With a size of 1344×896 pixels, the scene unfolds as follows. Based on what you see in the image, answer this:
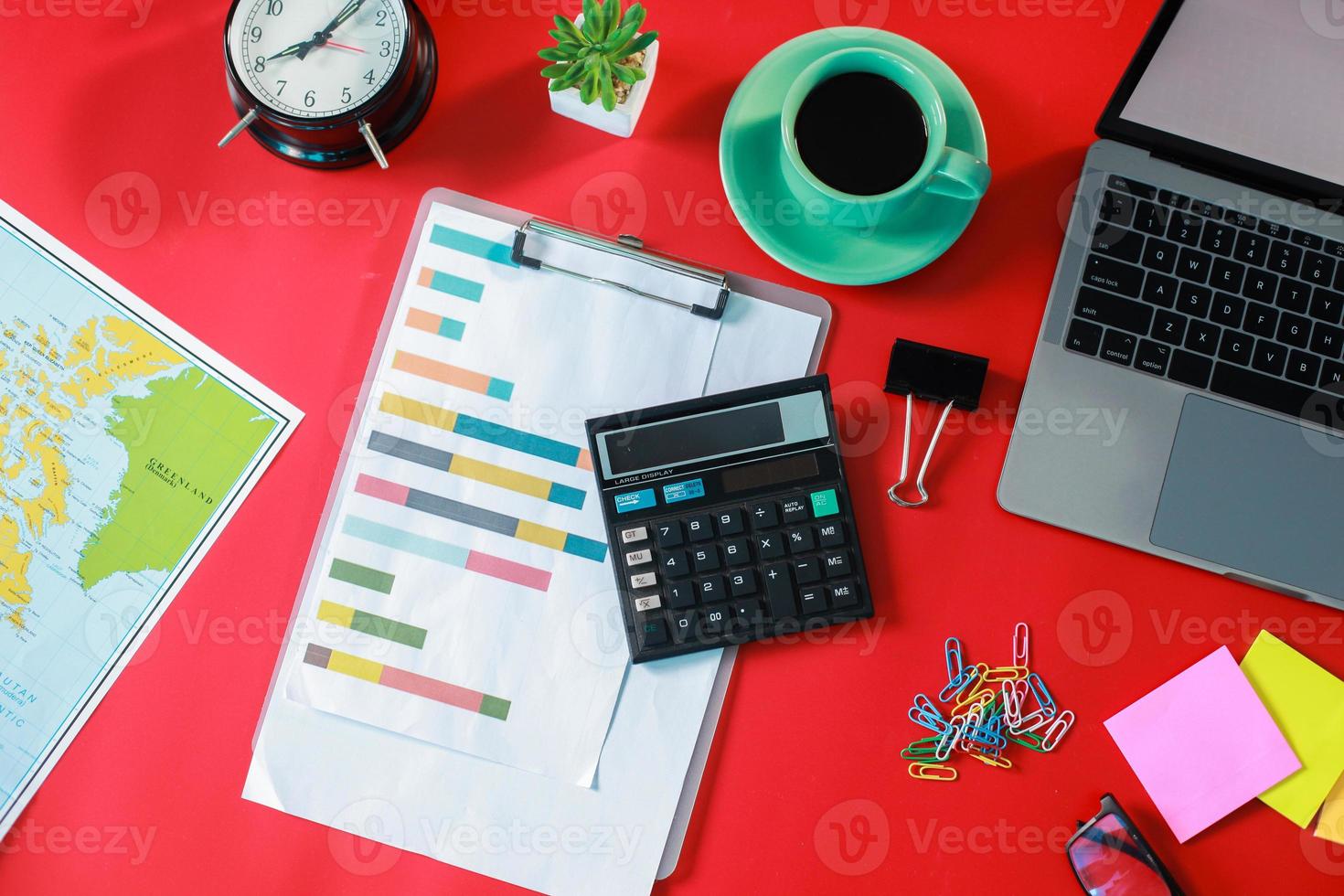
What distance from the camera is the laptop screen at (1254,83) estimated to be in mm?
728

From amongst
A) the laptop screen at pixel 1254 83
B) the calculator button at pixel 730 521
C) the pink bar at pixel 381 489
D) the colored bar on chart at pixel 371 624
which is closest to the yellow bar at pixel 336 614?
the colored bar on chart at pixel 371 624

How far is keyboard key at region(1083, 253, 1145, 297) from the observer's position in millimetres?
811

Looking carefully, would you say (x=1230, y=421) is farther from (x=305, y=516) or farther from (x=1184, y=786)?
(x=305, y=516)

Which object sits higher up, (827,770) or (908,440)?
(908,440)

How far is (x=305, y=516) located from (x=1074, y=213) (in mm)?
750

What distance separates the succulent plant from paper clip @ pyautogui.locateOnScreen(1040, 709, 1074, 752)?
67 cm

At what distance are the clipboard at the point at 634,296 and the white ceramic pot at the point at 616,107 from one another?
0.34 feet

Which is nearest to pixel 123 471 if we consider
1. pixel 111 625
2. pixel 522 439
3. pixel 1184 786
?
pixel 111 625

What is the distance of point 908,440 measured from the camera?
828mm

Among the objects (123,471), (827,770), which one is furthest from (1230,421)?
(123,471)

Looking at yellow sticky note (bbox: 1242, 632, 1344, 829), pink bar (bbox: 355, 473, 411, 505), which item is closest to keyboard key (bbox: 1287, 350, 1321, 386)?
yellow sticky note (bbox: 1242, 632, 1344, 829)

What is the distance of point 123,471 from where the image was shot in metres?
0.83

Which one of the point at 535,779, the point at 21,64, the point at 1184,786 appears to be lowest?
the point at 535,779

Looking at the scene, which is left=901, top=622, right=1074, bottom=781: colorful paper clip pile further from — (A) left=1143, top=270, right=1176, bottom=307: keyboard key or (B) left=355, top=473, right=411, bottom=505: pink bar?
(B) left=355, top=473, right=411, bottom=505: pink bar
